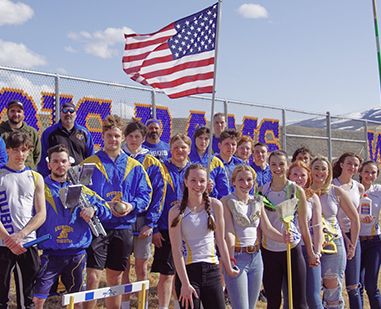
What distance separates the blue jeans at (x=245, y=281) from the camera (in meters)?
3.54

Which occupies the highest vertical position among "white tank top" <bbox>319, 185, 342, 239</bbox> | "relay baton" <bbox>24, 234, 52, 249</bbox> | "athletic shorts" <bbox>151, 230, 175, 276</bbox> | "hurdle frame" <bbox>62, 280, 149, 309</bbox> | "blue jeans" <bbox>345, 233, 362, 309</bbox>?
"white tank top" <bbox>319, 185, 342, 239</bbox>

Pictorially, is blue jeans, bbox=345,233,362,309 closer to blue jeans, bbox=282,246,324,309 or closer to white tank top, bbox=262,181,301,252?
blue jeans, bbox=282,246,324,309

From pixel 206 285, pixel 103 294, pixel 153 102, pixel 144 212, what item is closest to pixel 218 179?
pixel 144 212

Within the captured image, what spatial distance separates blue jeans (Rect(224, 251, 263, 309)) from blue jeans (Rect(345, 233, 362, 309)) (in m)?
1.65

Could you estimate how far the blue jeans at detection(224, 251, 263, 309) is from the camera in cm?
354

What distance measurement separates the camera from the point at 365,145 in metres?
12.7

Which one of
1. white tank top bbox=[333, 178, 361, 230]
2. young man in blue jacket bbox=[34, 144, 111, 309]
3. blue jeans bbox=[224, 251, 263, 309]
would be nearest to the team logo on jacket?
young man in blue jacket bbox=[34, 144, 111, 309]

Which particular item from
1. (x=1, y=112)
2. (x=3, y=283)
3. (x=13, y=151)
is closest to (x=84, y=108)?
(x=1, y=112)

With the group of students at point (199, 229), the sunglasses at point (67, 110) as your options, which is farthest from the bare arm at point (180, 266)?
the sunglasses at point (67, 110)

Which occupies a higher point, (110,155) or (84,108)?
(84,108)

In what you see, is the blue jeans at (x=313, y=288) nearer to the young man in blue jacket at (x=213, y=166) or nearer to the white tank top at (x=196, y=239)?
the white tank top at (x=196, y=239)

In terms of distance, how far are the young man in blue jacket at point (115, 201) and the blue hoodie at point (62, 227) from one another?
10.7 inches

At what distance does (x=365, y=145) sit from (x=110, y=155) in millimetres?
10629

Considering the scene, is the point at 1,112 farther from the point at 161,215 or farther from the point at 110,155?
the point at 161,215
